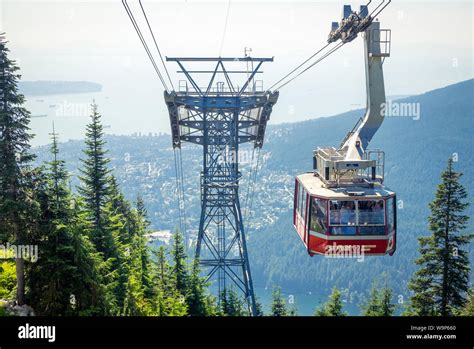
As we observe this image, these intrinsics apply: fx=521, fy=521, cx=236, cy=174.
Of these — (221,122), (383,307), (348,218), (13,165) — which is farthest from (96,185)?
(383,307)

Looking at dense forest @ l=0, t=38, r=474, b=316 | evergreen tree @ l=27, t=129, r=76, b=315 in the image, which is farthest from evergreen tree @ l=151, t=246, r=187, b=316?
evergreen tree @ l=27, t=129, r=76, b=315

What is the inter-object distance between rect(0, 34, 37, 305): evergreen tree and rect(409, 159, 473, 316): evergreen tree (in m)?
16.2

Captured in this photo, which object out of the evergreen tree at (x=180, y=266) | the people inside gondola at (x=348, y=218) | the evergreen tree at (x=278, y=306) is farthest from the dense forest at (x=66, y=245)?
the evergreen tree at (x=278, y=306)

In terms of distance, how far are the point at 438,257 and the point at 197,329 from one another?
1663 centimetres

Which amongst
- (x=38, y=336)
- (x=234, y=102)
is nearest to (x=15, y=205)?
(x=38, y=336)

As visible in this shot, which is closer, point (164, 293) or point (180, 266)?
point (164, 293)

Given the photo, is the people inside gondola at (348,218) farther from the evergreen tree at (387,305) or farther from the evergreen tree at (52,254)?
the evergreen tree at (387,305)

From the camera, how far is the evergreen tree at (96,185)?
19172 millimetres

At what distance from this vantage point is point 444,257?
74.3ft

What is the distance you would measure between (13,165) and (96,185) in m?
5.49

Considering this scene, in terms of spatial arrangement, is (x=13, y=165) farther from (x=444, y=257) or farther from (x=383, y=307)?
(x=383, y=307)

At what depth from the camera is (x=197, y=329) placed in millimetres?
9188

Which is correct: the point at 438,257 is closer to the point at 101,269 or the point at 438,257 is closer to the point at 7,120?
the point at 101,269

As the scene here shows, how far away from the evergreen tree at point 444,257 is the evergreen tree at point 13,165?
16.2m
